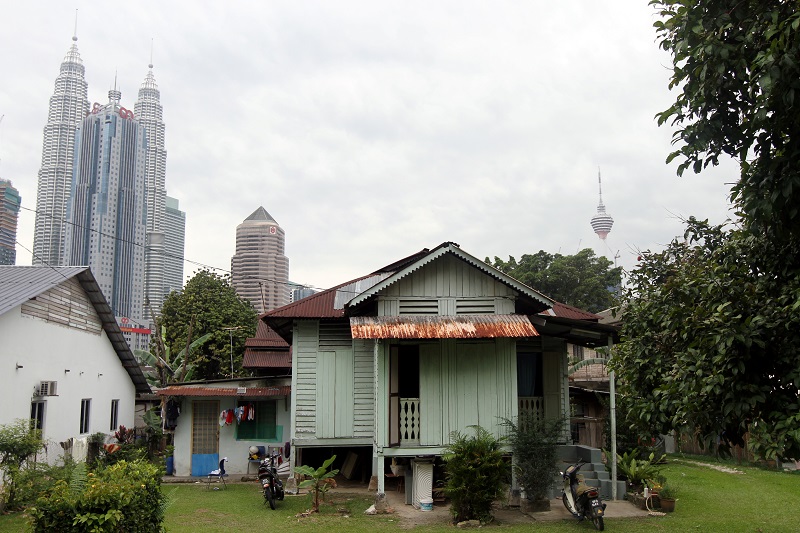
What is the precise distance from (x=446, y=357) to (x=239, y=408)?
319 inches

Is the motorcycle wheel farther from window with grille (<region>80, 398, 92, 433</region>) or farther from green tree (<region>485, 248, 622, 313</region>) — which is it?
green tree (<region>485, 248, 622, 313</region>)

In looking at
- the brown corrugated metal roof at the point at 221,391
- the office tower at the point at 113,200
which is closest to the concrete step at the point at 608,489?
the brown corrugated metal roof at the point at 221,391

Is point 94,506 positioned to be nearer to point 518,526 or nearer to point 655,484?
point 518,526

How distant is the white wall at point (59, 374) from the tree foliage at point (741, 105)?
13217 mm

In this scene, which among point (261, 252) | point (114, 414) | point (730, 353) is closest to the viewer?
point (730, 353)

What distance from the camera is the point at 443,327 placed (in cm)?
1312

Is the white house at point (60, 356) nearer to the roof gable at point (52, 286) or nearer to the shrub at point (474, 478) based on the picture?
the roof gable at point (52, 286)

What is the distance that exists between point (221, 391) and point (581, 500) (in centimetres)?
1084

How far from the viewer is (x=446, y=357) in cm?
1382

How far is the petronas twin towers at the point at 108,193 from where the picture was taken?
303 feet

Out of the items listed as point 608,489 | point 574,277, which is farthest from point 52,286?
point 574,277

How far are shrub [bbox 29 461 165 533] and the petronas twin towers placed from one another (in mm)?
82617

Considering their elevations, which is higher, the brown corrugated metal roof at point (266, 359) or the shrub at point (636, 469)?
the brown corrugated metal roof at point (266, 359)

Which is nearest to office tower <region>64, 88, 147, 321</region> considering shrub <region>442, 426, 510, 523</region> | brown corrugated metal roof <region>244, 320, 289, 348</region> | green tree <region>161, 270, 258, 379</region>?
green tree <region>161, 270, 258, 379</region>
